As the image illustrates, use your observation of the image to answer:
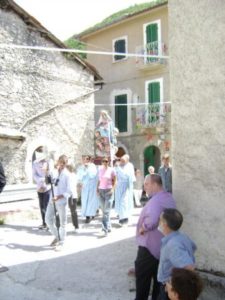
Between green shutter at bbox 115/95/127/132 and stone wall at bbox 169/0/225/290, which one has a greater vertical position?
green shutter at bbox 115/95/127/132

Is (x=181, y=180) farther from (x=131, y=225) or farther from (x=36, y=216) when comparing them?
(x=36, y=216)

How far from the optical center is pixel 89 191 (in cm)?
1172

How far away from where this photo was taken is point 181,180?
5.35m

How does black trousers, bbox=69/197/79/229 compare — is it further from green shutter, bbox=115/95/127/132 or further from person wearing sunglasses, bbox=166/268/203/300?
green shutter, bbox=115/95/127/132

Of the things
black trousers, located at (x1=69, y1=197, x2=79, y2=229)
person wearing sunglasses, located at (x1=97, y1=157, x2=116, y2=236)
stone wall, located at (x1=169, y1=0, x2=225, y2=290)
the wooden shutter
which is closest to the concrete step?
black trousers, located at (x1=69, y1=197, x2=79, y2=229)

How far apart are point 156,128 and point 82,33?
786 centimetres

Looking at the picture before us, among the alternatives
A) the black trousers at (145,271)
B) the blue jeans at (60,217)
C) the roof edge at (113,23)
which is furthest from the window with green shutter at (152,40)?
the black trousers at (145,271)

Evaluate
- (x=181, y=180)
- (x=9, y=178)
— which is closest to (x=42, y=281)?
(x=181, y=180)

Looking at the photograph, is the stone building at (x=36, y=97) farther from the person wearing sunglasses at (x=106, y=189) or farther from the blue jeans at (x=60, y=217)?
the blue jeans at (x=60, y=217)

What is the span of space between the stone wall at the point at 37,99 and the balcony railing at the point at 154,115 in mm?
3920

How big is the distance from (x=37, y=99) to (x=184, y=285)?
1570cm

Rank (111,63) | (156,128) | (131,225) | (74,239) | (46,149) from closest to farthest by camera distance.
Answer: (74,239) → (131,225) → (46,149) → (156,128) → (111,63)

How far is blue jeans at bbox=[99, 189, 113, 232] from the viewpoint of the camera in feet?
31.2

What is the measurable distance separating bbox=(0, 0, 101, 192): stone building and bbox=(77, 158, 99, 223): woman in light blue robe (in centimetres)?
529
